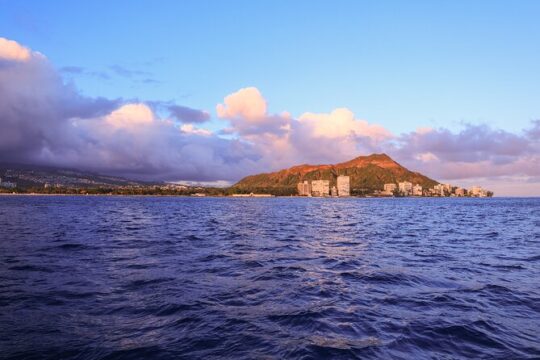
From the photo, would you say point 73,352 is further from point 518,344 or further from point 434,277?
point 434,277

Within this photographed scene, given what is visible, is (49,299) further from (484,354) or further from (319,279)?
(484,354)

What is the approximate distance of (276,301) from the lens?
731 inches

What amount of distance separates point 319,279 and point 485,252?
2284 centimetres

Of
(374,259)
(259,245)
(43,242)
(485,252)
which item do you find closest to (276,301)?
(374,259)

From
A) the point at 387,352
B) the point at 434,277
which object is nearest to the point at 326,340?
the point at 387,352

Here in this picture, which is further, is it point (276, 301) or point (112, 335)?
point (276, 301)

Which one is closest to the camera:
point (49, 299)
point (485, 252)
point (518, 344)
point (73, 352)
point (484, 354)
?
point (73, 352)

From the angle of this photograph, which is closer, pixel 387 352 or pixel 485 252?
pixel 387 352

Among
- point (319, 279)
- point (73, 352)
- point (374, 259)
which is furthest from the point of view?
point (374, 259)

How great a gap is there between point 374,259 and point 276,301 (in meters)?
16.0

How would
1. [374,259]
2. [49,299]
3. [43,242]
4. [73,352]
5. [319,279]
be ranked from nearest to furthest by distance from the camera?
[73,352] → [49,299] → [319,279] → [374,259] → [43,242]

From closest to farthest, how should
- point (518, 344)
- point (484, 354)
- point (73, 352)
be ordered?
point (73, 352) < point (484, 354) < point (518, 344)

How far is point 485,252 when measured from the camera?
124ft

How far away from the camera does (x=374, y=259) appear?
32.2 m
